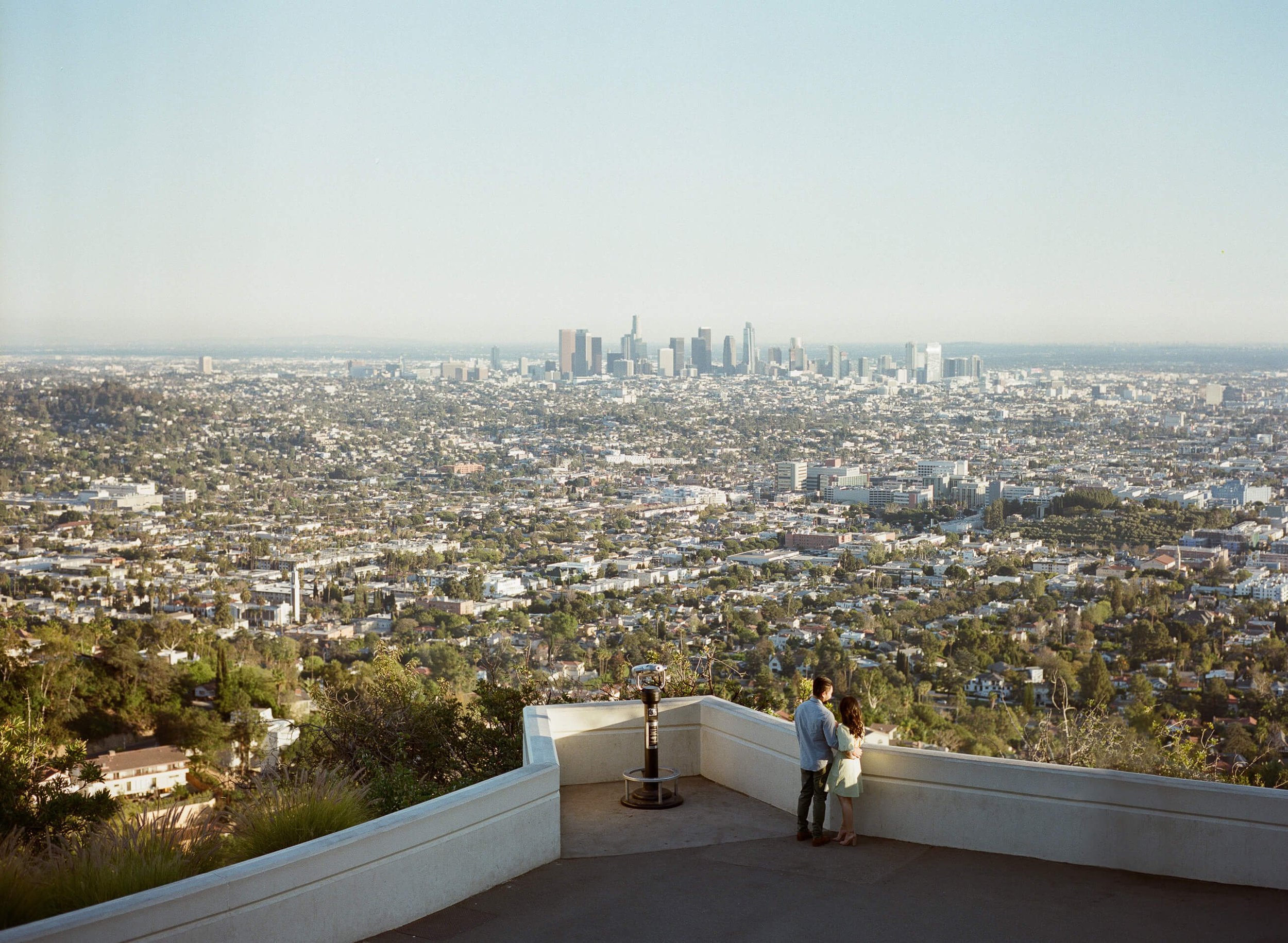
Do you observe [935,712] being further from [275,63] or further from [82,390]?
[275,63]

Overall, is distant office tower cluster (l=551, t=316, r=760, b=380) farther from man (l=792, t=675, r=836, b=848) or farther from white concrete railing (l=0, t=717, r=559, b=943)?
white concrete railing (l=0, t=717, r=559, b=943)

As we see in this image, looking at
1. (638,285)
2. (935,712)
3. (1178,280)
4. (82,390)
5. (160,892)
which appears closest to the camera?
(160,892)

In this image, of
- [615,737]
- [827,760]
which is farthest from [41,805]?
[827,760]

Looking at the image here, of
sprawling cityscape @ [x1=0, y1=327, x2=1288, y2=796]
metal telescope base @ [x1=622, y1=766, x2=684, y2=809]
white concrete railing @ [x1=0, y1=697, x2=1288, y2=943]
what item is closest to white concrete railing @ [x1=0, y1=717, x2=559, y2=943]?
white concrete railing @ [x1=0, y1=697, x2=1288, y2=943]

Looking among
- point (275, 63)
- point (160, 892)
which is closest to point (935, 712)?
point (160, 892)

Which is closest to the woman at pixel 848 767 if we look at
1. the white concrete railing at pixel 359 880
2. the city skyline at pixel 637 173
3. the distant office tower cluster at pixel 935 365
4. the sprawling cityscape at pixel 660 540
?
the white concrete railing at pixel 359 880

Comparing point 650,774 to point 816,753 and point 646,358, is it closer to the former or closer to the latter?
point 816,753
